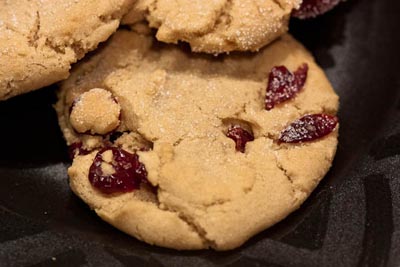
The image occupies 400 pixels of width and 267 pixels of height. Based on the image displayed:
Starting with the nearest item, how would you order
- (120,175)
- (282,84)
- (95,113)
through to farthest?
1. (120,175)
2. (95,113)
3. (282,84)

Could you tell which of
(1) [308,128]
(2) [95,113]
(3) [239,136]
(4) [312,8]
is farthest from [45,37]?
(4) [312,8]

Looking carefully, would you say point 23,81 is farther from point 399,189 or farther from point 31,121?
point 399,189

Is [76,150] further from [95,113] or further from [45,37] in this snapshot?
[45,37]

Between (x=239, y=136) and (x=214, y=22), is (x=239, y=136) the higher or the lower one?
the lower one

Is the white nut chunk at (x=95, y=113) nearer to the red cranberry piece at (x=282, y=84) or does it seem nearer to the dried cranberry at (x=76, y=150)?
the dried cranberry at (x=76, y=150)

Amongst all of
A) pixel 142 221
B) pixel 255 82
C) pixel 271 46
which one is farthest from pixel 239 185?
pixel 271 46

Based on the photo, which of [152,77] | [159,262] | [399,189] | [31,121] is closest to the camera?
[159,262]

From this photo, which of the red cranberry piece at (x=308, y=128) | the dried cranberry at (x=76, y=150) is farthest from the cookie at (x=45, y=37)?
the red cranberry piece at (x=308, y=128)
